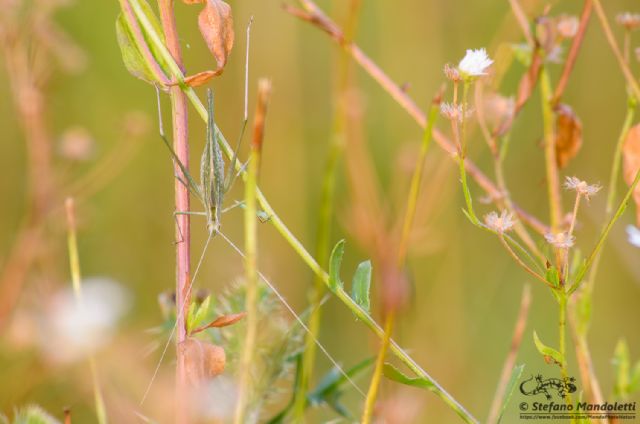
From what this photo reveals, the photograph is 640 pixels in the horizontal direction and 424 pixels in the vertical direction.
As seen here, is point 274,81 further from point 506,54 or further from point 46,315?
point 46,315

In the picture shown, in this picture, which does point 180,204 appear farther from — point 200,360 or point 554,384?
point 554,384

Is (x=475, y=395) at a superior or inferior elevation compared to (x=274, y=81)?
inferior

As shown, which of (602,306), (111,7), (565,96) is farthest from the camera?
(111,7)

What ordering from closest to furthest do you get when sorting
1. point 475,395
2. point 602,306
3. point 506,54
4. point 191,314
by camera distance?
1. point 191,314
2. point 506,54
3. point 475,395
4. point 602,306

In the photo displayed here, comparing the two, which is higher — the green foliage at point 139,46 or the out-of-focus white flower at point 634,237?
the green foliage at point 139,46

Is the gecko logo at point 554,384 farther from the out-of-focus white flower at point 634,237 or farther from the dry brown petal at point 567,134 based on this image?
the dry brown petal at point 567,134

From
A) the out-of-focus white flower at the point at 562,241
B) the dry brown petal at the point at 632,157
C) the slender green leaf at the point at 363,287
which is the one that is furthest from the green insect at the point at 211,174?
the dry brown petal at the point at 632,157

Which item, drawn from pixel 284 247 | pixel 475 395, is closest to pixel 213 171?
pixel 475 395
